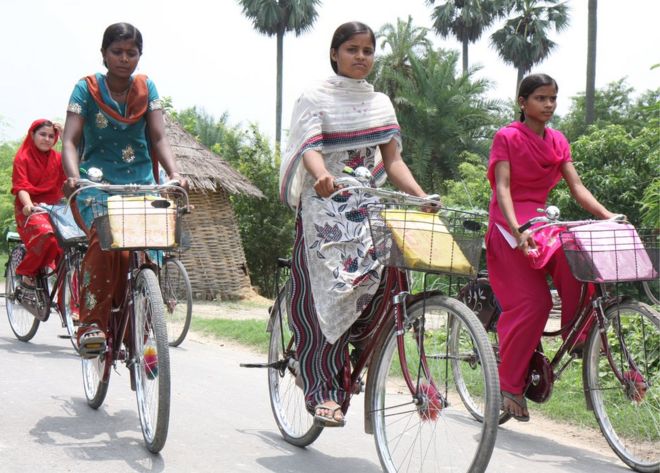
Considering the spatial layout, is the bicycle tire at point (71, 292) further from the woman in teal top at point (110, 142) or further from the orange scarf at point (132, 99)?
the orange scarf at point (132, 99)

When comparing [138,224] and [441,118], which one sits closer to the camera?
[138,224]

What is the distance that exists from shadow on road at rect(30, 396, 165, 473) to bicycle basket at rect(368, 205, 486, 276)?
1599mm

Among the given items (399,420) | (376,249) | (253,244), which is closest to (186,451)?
(399,420)

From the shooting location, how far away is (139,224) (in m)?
4.77

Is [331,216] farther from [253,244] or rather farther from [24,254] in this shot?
[253,244]

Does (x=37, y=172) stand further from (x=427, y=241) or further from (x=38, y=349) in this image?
(x=427, y=241)

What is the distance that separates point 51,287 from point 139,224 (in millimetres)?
4212

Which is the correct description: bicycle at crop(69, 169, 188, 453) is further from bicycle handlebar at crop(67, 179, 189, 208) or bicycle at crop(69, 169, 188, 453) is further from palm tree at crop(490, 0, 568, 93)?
palm tree at crop(490, 0, 568, 93)

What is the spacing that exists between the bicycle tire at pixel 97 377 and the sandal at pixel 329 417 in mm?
Result: 1433

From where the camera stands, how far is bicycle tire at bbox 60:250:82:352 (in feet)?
23.9

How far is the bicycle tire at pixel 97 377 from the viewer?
17.3 ft

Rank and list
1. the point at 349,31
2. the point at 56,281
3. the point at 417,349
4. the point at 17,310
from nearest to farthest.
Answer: the point at 417,349 → the point at 349,31 → the point at 56,281 → the point at 17,310

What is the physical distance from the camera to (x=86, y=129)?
5516 mm

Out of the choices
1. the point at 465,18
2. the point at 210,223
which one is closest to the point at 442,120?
the point at 465,18
